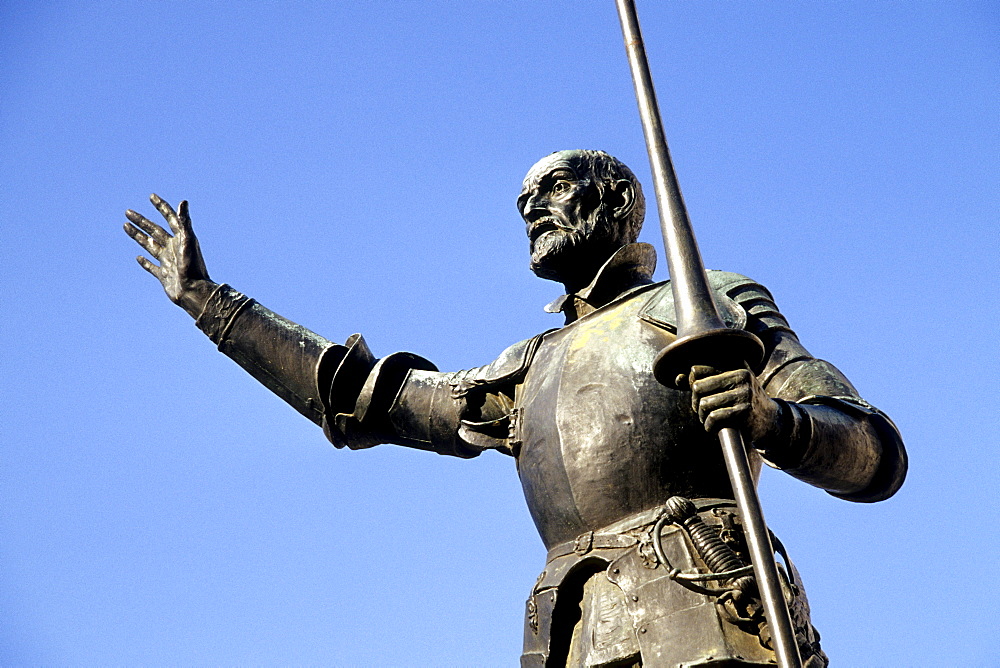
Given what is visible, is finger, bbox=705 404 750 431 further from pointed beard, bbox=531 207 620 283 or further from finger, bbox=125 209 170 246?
finger, bbox=125 209 170 246

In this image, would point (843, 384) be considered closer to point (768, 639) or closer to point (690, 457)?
point (690, 457)

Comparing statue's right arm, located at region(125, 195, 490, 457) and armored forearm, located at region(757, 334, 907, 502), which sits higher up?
statue's right arm, located at region(125, 195, 490, 457)

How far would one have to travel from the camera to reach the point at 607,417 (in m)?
6.04

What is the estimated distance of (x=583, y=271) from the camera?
23.2 feet

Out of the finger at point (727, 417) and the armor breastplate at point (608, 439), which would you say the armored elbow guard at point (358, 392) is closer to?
the armor breastplate at point (608, 439)

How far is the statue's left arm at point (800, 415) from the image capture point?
4.83 m

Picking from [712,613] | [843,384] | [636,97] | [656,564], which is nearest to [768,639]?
[712,613]

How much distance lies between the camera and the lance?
4477mm

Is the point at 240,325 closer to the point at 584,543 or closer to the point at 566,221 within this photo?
the point at 566,221

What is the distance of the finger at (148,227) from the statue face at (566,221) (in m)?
2.27

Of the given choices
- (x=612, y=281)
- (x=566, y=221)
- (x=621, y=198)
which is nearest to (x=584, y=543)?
(x=612, y=281)

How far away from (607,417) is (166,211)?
334 cm

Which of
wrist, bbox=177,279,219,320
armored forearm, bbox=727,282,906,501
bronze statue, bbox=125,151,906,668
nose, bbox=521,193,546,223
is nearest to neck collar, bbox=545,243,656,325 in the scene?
bronze statue, bbox=125,151,906,668

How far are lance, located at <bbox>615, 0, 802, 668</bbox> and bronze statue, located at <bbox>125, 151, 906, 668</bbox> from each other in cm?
8
